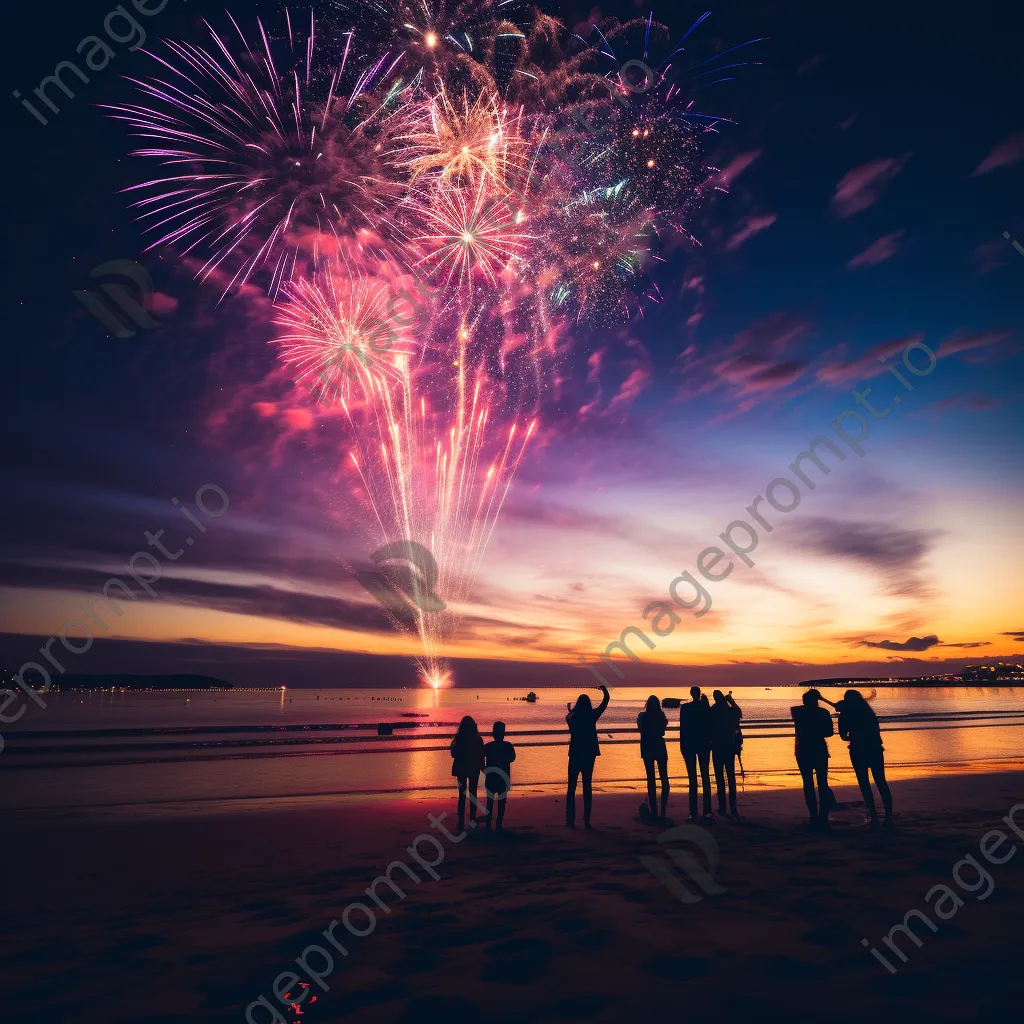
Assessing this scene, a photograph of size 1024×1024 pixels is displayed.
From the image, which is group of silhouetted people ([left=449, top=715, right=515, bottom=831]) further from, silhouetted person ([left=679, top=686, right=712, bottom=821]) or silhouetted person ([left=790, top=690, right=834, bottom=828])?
silhouetted person ([left=790, top=690, right=834, bottom=828])

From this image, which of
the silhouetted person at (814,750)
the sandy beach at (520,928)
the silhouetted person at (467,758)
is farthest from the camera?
the silhouetted person at (467,758)

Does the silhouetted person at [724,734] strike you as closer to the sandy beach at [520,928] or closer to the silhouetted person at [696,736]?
the silhouetted person at [696,736]

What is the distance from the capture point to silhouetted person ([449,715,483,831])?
1139 cm

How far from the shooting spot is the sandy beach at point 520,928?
15.7 feet

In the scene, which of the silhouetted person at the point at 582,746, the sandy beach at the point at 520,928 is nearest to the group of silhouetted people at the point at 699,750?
the silhouetted person at the point at 582,746

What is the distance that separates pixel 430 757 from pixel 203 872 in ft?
61.2

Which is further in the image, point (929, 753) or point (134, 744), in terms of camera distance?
point (134, 744)

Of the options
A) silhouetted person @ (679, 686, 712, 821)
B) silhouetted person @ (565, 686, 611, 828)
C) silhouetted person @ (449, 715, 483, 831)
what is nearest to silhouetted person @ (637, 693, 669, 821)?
silhouetted person @ (679, 686, 712, 821)

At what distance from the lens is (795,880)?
7.62 m

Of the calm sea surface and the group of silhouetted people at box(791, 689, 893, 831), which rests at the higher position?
the group of silhouetted people at box(791, 689, 893, 831)

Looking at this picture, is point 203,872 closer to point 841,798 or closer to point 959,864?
point 959,864

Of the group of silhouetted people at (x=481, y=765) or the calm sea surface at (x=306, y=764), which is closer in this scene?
the group of silhouetted people at (x=481, y=765)

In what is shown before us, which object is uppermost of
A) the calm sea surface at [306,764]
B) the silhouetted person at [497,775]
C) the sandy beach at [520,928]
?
the silhouetted person at [497,775]

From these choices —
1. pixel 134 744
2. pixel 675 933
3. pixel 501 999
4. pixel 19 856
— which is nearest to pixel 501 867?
pixel 675 933
